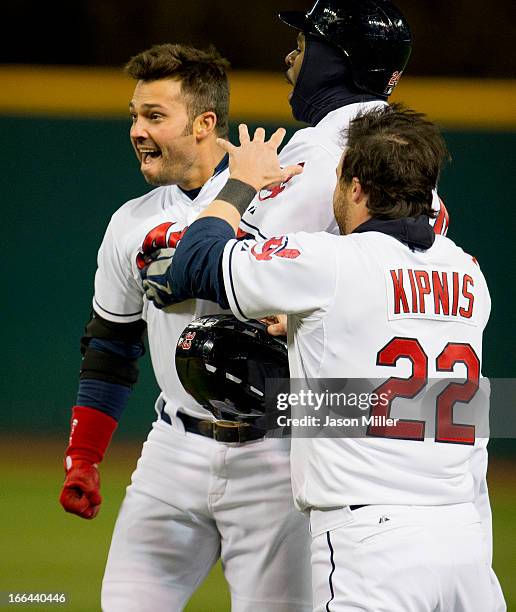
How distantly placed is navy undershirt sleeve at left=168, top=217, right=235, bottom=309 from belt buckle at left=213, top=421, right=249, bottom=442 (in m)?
0.50

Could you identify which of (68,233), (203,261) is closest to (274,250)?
(203,261)

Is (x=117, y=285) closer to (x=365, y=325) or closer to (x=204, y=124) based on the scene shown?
(x=204, y=124)

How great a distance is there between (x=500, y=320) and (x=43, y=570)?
325 centimetres

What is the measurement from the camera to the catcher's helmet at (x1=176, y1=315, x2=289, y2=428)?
2.31 metres

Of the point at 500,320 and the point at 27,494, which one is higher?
the point at 500,320

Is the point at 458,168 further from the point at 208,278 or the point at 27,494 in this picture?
the point at 208,278

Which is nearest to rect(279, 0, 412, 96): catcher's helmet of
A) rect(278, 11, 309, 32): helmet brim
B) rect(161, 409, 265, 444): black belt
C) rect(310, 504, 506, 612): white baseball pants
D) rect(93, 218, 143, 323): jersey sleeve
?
rect(278, 11, 309, 32): helmet brim

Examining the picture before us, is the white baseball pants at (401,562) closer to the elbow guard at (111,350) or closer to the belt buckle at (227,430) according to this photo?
the belt buckle at (227,430)

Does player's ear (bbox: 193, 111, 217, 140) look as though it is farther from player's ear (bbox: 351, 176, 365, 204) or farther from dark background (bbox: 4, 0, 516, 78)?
dark background (bbox: 4, 0, 516, 78)

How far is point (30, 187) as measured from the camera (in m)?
6.38

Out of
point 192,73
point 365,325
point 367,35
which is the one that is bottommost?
point 365,325

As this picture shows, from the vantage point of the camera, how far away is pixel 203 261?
2.07m

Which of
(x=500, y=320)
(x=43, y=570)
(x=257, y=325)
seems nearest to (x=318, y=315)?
(x=257, y=325)

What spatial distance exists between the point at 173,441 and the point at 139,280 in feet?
1.46
